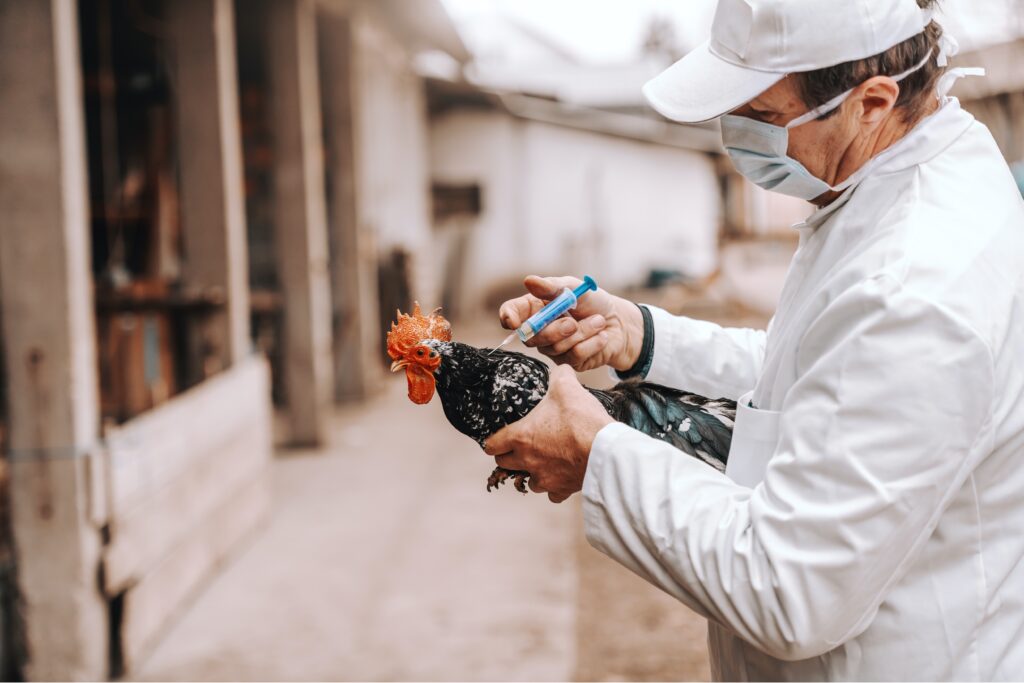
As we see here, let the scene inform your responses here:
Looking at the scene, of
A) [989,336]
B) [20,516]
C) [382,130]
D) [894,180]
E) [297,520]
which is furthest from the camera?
[382,130]

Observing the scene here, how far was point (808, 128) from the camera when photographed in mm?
1560

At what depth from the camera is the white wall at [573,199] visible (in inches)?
737

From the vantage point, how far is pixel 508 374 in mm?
1835

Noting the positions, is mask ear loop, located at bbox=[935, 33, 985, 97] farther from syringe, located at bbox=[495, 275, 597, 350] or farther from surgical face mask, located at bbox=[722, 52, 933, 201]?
syringe, located at bbox=[495, 275, 597, 350]

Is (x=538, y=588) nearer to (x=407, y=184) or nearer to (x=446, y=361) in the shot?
(x=446, y=361)

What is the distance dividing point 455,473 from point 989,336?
628 centimetres

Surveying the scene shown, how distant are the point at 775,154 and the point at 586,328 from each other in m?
0.64

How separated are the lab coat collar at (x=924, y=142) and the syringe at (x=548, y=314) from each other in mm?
646

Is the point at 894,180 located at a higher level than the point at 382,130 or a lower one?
lower

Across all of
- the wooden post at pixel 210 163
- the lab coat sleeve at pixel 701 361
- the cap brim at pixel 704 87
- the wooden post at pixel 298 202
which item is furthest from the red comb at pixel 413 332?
the wooden post at pixel 298 202

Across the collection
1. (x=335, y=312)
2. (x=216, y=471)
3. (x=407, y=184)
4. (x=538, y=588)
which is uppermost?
(x=407, y=184)

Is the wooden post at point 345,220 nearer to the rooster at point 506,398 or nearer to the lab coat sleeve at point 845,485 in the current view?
the rooster at point 506,398

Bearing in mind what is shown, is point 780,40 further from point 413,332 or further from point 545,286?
point 413,332

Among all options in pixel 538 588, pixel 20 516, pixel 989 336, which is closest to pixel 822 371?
pixel 989 336
